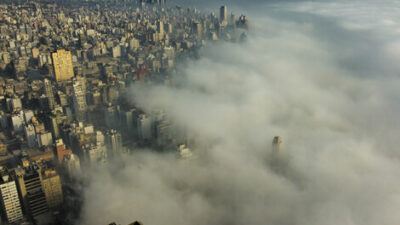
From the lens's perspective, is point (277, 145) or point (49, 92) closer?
point (277, 145)

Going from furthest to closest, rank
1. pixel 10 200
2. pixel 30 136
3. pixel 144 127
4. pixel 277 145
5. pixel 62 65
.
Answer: pixel 62 65 < pixel 144 127 < pixel 30 136 < pixel 277 145 < pixel 10 200

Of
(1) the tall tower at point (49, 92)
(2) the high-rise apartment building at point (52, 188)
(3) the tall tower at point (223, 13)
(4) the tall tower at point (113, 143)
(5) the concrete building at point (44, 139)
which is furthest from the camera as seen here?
(3) the tall tower at point (223, 13)

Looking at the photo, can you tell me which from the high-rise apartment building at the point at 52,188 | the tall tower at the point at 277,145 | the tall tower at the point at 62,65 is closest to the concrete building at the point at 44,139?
the high-rise apartment building at the point at 52,188

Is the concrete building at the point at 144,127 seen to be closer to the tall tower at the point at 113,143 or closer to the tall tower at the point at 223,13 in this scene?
the tall tower at the point at 113,143

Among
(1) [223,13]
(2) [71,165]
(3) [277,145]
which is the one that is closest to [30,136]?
(2) [71,165]

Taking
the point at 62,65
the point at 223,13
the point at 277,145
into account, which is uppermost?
the point at 223,13

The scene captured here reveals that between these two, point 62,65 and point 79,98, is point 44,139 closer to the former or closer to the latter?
point 79,98
